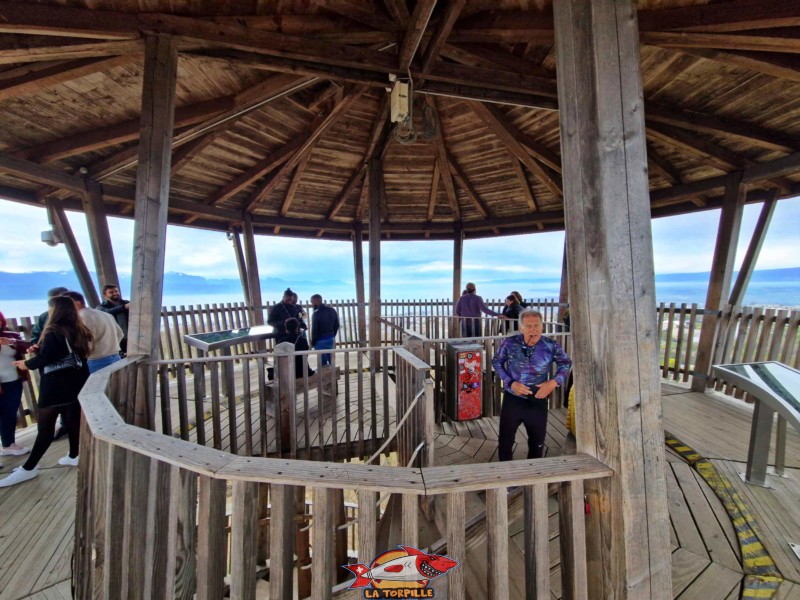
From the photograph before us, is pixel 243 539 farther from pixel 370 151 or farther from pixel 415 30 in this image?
pixel 370 151

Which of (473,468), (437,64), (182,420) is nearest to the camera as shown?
(473,468)

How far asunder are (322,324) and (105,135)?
438cm

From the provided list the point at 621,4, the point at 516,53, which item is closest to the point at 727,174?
the point at 516,53

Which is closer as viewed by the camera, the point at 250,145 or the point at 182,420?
the point at 182,420

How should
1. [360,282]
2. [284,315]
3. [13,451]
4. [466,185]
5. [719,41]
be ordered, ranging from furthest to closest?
[360,282] < [466,185] < [284,315] < [13,451] < [719,41]

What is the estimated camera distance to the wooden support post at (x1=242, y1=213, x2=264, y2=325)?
29.9 feet

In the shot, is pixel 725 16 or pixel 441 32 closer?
pixel 725 16

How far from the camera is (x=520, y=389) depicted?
Answer: 9.37 feet

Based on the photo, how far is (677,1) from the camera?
3.13m

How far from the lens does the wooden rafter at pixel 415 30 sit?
304 centimetres

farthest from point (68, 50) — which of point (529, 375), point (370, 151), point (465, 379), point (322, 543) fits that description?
point (465, 379)

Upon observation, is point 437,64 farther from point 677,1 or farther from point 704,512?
point 704,512

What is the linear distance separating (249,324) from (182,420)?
20.7 ft

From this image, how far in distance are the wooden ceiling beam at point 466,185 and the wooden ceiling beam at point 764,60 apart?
194 inches
